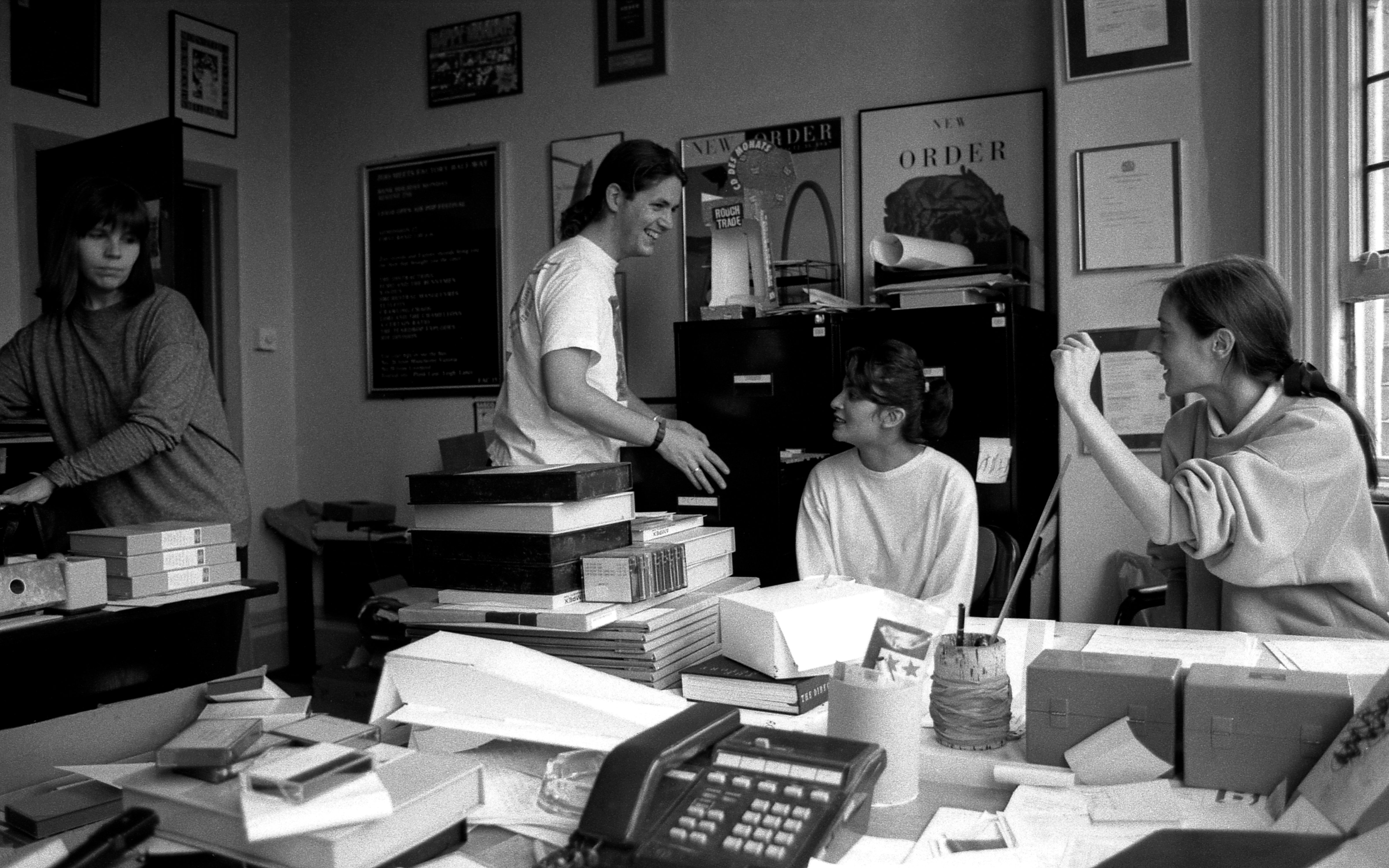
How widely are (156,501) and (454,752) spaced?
1.98 meters

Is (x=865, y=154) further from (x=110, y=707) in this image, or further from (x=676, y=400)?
(x=110, y=707)

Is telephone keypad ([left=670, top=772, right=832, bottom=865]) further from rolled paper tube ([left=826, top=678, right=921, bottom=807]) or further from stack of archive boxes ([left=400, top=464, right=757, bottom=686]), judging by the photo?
stack of archive boxes ([left=400, top=464, right=757, bottom=686])

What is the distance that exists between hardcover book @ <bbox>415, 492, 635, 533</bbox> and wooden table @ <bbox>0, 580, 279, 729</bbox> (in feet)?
2.48

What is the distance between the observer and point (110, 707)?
1239mm

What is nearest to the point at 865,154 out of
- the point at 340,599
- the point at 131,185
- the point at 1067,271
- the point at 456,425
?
the point at 1067,271

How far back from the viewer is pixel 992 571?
2670 mm

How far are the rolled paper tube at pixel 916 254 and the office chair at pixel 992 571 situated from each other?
913 millimetres

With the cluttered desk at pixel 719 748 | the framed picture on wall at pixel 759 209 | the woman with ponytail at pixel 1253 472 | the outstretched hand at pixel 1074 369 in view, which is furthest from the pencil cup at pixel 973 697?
the framed picture on wall at pixel 759 209

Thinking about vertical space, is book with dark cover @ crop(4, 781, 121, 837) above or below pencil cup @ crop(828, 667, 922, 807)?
below

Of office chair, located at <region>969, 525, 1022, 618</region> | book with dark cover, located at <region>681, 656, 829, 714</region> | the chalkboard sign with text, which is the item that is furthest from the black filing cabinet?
book with dark cover, located at <region>681, 656, 829, 714</region>

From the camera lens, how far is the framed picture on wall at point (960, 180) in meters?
3.52

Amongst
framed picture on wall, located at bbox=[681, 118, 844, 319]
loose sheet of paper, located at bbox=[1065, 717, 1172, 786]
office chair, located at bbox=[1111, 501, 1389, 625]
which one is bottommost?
office chair, located at bbox=[1111, 501, 1389, 625]

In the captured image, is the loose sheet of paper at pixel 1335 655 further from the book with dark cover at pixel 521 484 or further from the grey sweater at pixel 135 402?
the grey sweater at pixel 135 402

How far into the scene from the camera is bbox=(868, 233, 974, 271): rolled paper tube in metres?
3.29
